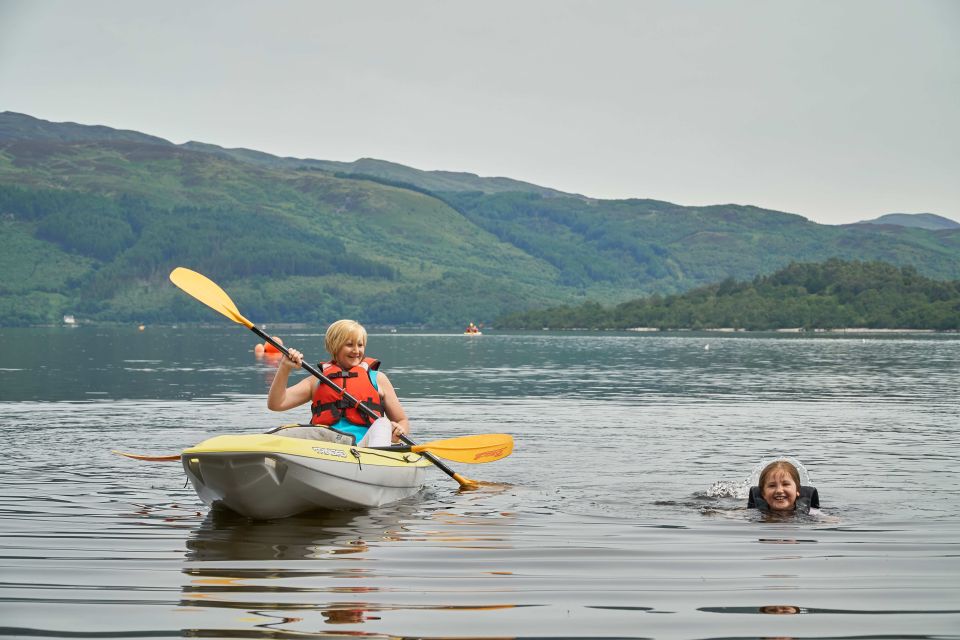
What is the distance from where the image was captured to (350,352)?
49.7ft

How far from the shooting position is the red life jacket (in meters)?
15.5

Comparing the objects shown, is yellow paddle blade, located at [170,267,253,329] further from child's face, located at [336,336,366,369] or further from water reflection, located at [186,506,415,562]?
water reflection, located at [186,506,415,562]

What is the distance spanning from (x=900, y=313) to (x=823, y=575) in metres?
196

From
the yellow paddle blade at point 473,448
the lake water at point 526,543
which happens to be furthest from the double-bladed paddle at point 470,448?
the lake water at point 526,543

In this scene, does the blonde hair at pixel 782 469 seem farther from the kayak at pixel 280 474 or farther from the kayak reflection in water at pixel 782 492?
the kayak at pixel 280 474

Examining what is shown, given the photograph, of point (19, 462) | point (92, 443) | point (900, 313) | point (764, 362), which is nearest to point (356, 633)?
point (19, 462)

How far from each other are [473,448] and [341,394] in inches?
133

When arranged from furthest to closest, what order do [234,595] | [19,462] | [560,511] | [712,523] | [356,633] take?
[19,462]
[560,511]
[712,523]
[234,595]
[356,633]

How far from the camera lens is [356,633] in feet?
28.1

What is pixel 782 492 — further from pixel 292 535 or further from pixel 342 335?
pixel 292 535

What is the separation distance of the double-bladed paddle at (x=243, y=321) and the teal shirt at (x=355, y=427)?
319 millimetres

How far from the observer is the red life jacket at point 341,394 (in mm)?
15500

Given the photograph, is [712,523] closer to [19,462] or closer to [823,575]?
[823,575]

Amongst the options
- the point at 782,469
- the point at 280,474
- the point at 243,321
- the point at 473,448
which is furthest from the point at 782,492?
the point at 243,321
